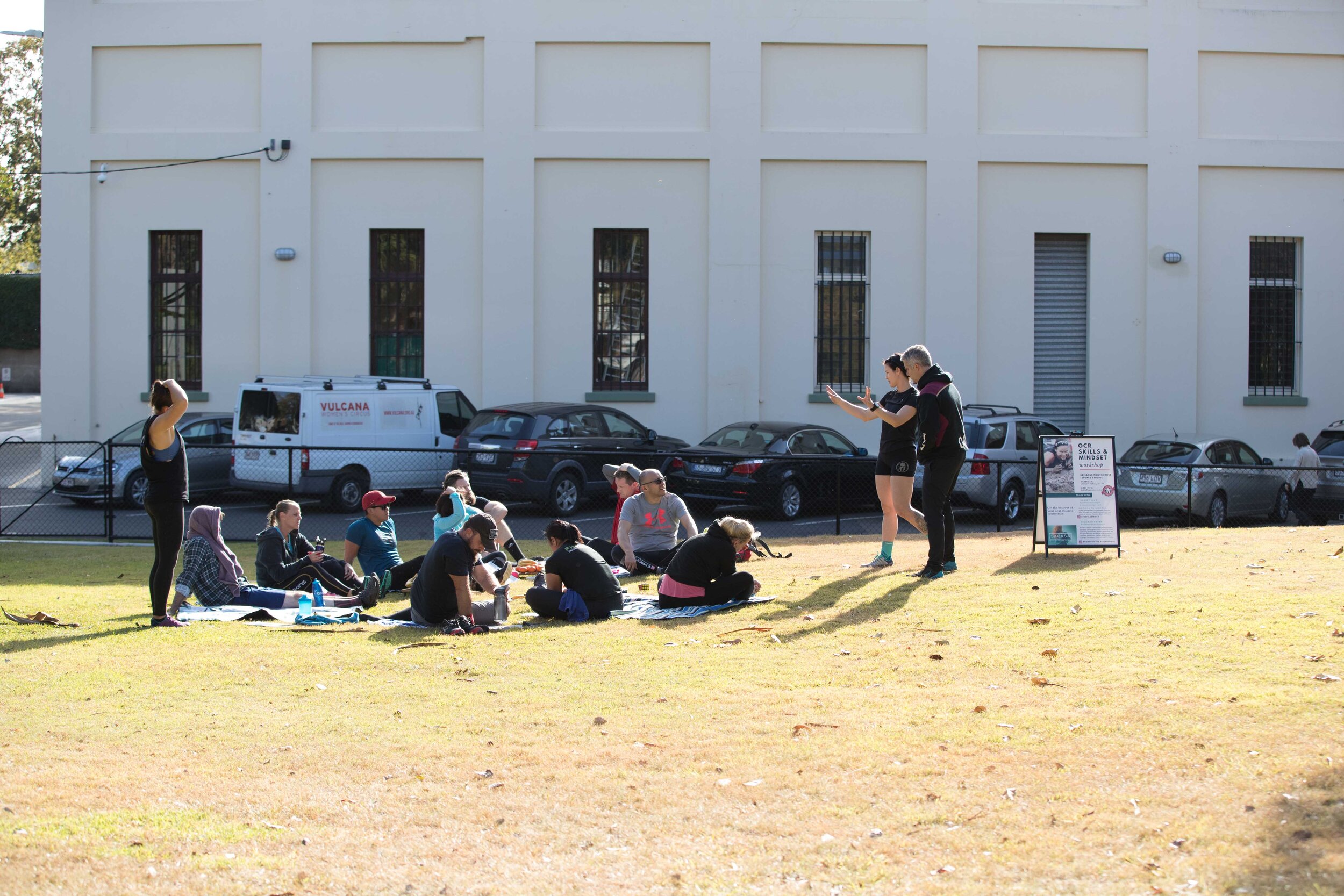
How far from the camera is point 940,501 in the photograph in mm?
10766

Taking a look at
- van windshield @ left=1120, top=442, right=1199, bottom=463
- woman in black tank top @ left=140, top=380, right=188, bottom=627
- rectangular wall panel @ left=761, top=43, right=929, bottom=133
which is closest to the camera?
woman in black tank top @ left=140, top=380, right=188, bottom=627

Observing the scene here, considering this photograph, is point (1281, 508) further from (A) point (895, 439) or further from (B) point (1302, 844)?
(B) point (1302, 844)

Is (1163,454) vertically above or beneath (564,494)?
above

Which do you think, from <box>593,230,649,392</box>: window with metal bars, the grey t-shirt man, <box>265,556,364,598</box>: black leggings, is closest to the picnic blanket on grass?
the grey t-shirt man

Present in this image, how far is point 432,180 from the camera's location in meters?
23.6

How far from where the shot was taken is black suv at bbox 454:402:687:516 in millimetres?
18219

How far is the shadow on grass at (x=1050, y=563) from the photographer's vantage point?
1145 centimetres

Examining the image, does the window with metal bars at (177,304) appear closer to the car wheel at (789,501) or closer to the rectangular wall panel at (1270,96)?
the car wheel at (789,501)

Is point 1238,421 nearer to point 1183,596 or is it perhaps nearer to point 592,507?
point 592,507

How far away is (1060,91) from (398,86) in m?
12.4

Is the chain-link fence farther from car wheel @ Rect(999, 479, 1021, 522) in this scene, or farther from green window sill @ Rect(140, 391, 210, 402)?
green window sill @ Rect(140, 391, 210, 402)

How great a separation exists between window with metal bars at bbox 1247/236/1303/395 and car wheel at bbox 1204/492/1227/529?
724 centimetres

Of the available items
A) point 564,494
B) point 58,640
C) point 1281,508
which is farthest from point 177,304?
point 1281,508

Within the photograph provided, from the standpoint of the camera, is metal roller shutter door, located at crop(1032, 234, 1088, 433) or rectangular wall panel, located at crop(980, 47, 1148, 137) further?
metal roller shutter door, located at crop(1032, 234, 1088, 433)
